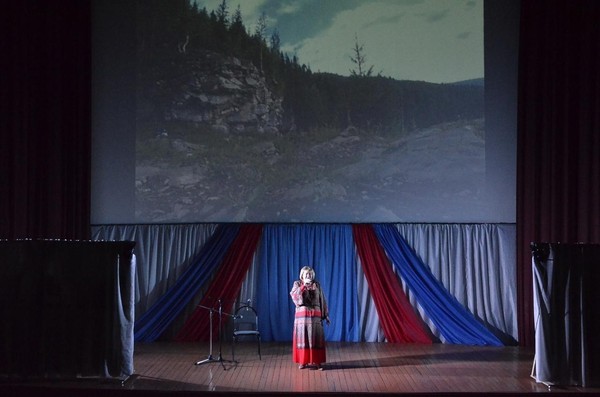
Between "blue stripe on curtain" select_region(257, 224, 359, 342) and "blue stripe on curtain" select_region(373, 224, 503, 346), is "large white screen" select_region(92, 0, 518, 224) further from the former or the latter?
"blue stripe on curtain" select_region(373, 224, 503, 346)

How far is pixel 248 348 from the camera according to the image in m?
10.2

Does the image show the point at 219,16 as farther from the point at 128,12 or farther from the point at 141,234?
the point at 141,234

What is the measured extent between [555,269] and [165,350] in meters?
5.11

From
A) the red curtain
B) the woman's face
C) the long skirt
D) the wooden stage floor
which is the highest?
the red curtain

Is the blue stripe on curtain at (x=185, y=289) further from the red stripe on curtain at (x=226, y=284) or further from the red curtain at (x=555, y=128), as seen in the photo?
the red curtain at (x=555, y=128)

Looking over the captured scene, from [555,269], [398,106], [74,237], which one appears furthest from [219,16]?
[555,269]

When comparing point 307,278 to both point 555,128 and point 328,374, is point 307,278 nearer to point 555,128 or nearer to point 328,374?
point 328,374

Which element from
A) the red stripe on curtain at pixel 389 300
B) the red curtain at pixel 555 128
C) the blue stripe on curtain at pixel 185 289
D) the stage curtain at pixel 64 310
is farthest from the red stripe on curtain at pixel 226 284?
the red curtain at pixel 555 128

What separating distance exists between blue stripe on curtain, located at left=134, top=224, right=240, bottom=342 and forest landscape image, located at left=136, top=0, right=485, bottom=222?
0.31 m

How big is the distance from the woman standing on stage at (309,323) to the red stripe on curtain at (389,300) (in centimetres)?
186

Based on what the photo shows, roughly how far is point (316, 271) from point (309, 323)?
6.62 ft

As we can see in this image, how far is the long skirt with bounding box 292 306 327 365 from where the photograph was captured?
8.79m

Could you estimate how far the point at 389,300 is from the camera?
35.3ft

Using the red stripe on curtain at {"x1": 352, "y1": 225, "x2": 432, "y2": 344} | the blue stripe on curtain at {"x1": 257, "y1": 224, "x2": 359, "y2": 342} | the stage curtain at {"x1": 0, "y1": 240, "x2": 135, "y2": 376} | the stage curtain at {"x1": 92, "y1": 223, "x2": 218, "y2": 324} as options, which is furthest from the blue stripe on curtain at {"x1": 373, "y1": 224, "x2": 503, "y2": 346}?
the stage curtain at {"x1": 0, "y1": 240, "x2": 135, "y2": 376}
